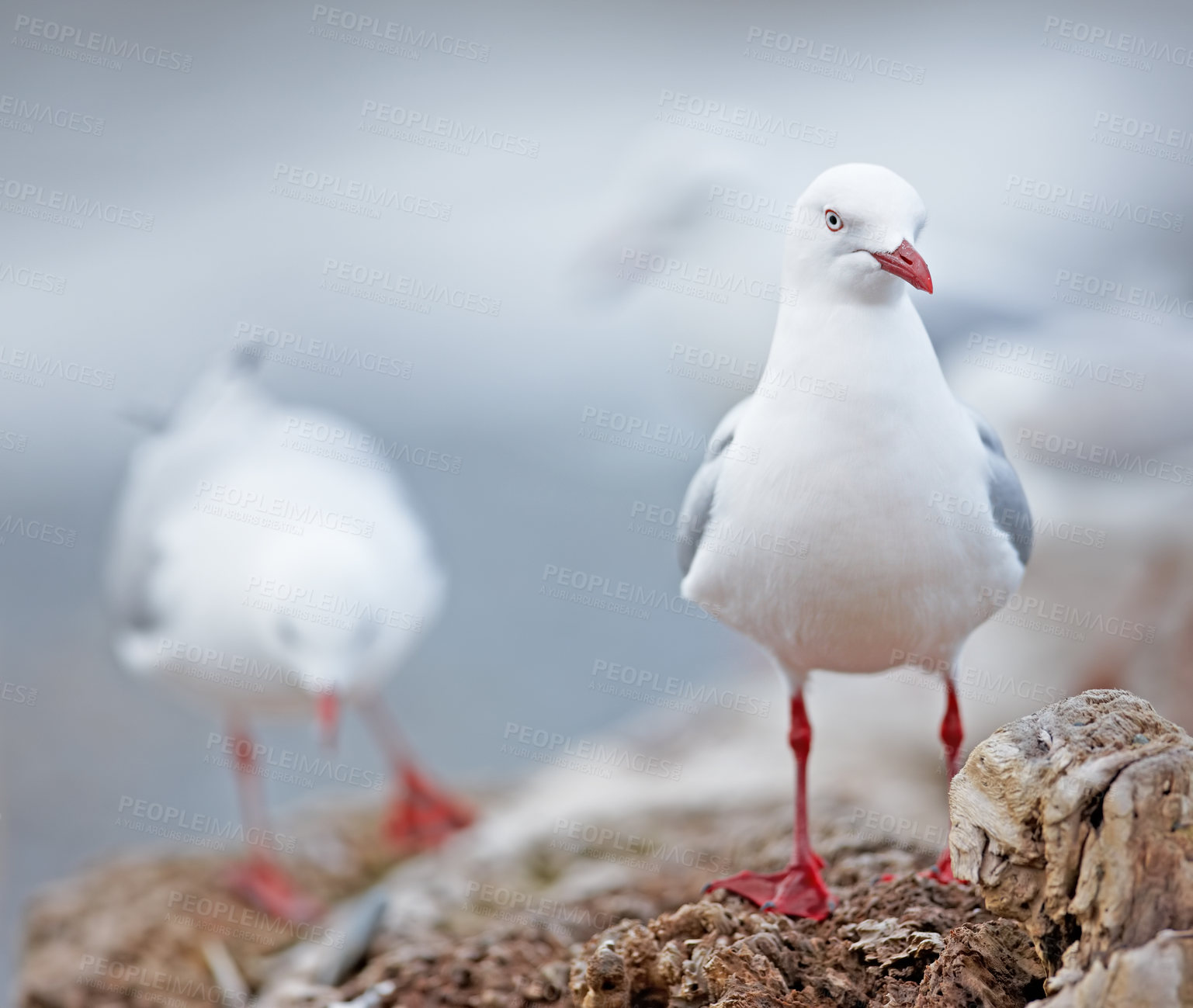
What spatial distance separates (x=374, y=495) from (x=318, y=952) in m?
1.46

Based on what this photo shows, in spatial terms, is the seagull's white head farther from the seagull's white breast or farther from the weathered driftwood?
the weathered driftwood

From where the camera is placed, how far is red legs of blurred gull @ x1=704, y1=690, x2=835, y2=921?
2184 millimetres

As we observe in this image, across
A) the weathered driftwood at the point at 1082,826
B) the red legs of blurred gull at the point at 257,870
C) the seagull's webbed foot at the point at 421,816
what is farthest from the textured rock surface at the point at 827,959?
the seagull's webbed foot at the point at 421,816

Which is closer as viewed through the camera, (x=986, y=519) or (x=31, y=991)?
(x=986, y=519)

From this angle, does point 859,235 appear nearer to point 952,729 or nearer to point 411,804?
point 952,729

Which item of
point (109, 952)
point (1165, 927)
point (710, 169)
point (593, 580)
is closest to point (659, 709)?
point (593, 580)

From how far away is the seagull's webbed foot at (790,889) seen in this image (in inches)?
85.5

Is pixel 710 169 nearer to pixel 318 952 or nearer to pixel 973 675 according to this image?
pixel 973 675

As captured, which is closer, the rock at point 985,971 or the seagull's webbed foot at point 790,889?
the rock at point 985,971

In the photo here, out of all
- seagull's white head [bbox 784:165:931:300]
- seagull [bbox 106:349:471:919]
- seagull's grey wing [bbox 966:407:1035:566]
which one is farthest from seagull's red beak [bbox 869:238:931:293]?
seagull [bbox 106:349:471:919]

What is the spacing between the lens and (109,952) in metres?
3.15

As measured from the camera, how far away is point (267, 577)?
3.59 meters

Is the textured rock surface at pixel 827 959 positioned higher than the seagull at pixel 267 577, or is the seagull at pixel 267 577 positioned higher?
the seagull at pixel 267 577

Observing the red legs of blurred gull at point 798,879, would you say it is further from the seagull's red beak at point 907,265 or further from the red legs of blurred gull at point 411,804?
the red legs of blurred gull at point 411,804
